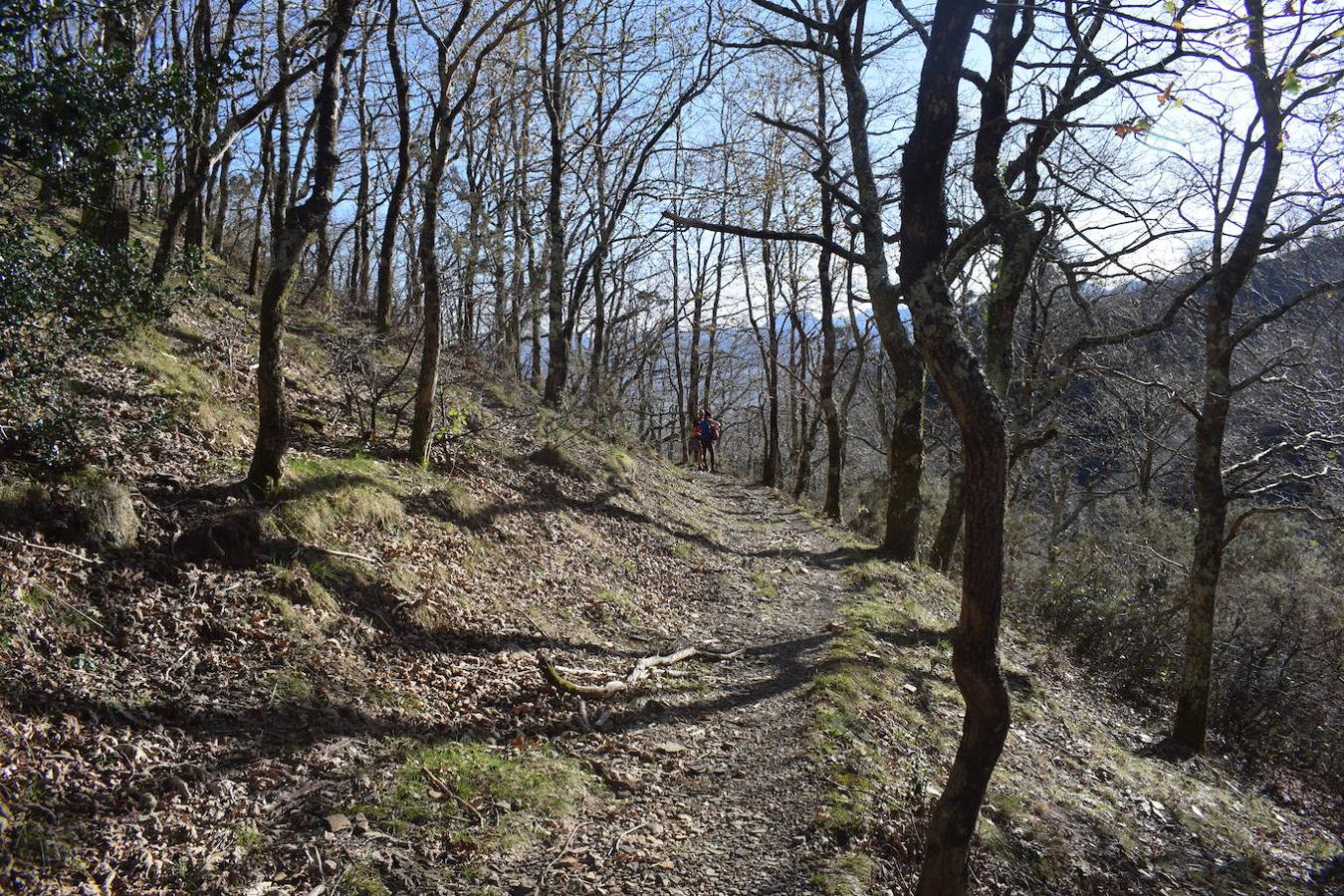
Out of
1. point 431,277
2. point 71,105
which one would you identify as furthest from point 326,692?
point 431,277

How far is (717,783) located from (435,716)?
82.5 inches

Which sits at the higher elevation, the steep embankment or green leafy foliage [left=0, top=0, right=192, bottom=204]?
green leafy foliage [left=0, top=0, right=192, bottom=204]

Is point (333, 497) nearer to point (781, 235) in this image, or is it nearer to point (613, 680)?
point (613, 680)

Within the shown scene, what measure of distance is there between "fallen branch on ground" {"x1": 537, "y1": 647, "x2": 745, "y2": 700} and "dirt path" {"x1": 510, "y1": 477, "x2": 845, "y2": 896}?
23 centimetres

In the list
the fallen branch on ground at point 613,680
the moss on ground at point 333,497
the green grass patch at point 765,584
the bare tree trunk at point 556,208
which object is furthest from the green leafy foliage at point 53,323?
the bare tree trunk at point 556,208

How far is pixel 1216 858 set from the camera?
6.48 m

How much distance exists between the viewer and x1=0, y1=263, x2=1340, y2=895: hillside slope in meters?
3.72

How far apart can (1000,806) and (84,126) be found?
7.66 metres

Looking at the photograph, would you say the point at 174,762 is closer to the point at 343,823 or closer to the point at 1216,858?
the point at 343,823

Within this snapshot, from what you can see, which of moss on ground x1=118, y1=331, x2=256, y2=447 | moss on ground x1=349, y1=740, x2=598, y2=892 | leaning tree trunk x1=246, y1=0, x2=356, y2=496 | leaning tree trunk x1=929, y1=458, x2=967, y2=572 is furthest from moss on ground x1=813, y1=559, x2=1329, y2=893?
moss on ground x1=118, y1=331, x2=256, y2=447

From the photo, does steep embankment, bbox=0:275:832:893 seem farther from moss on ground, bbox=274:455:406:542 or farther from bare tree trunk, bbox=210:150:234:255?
bare tree trunk, bbox=210:150:234:255

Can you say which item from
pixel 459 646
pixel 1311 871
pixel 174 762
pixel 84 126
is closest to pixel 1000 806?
pixel 1311 871

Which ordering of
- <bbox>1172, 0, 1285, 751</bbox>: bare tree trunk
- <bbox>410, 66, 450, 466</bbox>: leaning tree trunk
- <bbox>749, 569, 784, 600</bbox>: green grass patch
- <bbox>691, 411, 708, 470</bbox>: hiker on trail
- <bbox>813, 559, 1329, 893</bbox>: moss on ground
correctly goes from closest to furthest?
<bbox>813, 559, 1329, 893</bbox>: moss on ground → <bbox>410, 66, 450, 466</bbox>: leaning tree trunk → <bbox>1172, 0, 1285, 751</bbox>: bare tree trunk → <bbox>749, 569, 784, 600</bbox>: green grass patch → <bbox>691, 411, 708, 470</bbox>: hiker on trail

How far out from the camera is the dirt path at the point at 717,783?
4.26 meters
